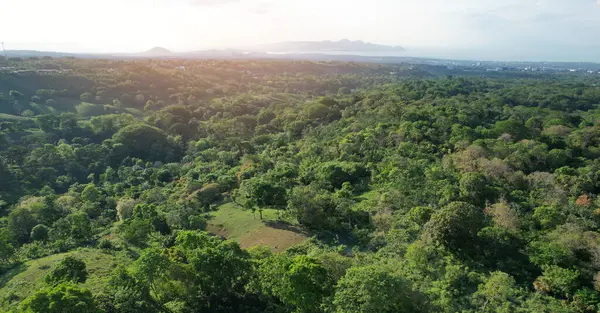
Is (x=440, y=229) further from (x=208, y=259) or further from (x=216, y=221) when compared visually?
(x=216, y=221)

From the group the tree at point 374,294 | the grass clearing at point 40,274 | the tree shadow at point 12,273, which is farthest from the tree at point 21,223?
the tree at point 374,294

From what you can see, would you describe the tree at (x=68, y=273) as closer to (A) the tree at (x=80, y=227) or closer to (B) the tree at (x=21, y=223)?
(A) the tree at (x=80, y=227)

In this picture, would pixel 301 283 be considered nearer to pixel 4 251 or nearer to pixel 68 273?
pixel 68 273

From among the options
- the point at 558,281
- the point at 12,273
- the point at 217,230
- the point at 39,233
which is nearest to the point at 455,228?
the point at 558,281

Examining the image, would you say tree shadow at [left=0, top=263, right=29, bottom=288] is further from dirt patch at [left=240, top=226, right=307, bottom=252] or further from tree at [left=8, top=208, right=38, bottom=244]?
dirt patch at [left=240, top=226, right=307, bottom=252]

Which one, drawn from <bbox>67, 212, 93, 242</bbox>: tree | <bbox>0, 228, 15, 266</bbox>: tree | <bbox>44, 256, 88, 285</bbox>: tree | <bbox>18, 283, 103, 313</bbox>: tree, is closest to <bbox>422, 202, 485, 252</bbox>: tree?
<bbox>18, 283, 103, 313</bbox>: tree

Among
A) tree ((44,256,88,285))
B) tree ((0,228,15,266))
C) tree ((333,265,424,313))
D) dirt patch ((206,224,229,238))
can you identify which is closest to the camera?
tree ((333,265,424,313))
